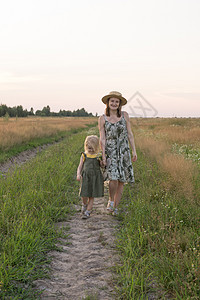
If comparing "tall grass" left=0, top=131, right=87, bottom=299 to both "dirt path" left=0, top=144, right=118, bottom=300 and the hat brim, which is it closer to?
"dirt path" left=0, top=144, right=118, bottom=300

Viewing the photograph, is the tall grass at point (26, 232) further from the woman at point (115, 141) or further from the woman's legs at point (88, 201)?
the woman at point (115, 141)

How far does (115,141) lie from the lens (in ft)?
15.4

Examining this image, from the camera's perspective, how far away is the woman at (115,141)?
15.2 ft

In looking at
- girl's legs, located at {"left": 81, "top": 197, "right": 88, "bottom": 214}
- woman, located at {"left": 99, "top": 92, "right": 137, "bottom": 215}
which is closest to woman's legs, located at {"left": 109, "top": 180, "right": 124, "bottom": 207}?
woman, located at {"left": 99, "top": 92, "right": 137, "bottom": 215}

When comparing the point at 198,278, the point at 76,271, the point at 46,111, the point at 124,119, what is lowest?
the point at 76,271

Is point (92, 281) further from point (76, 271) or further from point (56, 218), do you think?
point (56, 218)

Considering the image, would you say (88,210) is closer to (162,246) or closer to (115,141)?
(115,141)

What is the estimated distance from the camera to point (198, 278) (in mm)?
2430

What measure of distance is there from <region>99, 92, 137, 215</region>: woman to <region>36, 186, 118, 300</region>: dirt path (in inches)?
32.2

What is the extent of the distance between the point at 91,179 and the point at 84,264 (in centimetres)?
176

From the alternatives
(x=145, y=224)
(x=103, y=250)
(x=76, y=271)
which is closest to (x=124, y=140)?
(x=145, y=224)

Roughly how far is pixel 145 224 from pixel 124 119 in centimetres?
186

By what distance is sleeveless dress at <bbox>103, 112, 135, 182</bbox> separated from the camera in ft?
15.2

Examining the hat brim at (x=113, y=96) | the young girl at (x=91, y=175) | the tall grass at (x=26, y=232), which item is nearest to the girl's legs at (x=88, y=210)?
the young girl at (x=91, y=175)
